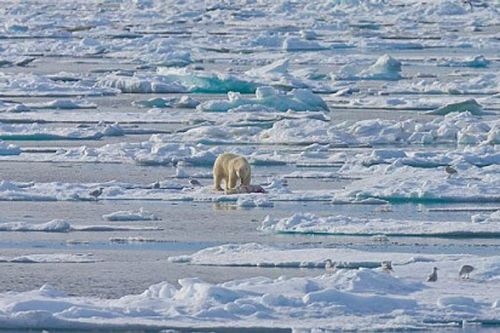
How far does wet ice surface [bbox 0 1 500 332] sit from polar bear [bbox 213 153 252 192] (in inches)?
6.7

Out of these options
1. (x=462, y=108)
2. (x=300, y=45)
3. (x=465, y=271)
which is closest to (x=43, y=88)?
(x=462, y=108)

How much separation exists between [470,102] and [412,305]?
32.1ft

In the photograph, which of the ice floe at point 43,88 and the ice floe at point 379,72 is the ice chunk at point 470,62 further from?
the ice floe at point 43,88

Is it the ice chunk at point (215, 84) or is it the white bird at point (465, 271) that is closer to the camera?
the white bird at point (465, 271)

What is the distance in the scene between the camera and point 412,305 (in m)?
6.79

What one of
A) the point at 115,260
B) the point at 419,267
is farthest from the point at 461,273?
the point at 115,260

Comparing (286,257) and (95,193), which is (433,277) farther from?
(95,193)

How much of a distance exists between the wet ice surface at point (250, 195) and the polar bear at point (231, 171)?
0.56ft

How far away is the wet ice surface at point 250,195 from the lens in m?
6.82

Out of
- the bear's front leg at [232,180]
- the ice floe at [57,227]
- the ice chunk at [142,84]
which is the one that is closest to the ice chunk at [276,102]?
the ice chunk at [142,84]

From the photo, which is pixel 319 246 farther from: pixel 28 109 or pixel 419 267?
pixel 28 109

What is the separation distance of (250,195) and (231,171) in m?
0.23

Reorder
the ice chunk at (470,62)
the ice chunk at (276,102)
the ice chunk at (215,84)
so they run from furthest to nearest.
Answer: the ice chunk at (470,62) → the ice chunk at (215,84) → the ice chunk at (276,102)

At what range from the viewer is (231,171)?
10.7 meters
